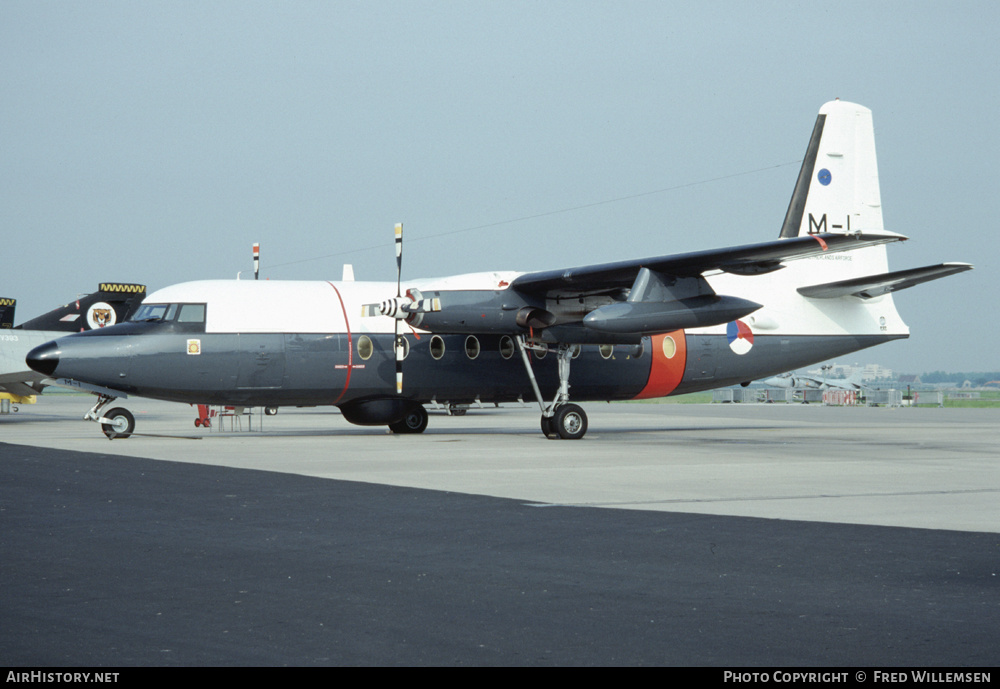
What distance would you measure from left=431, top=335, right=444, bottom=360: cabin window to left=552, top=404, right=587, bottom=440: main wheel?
2.92 m

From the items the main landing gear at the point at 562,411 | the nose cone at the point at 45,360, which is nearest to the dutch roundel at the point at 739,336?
the main landing gear at the point at 562,411

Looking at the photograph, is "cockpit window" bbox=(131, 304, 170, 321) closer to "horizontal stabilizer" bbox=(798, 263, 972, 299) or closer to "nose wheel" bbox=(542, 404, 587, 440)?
"nose wheel" bbox=(542, 404, 587, 440)

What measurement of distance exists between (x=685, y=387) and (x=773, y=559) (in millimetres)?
18580

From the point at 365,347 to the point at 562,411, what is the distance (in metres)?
4.57

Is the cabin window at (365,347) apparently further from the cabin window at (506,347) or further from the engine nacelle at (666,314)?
the engine nacelle at (666,314)

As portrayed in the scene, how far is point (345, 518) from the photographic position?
10266 mm

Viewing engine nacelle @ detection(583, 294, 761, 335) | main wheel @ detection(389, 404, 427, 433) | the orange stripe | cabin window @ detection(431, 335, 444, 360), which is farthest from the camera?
the orange stripe

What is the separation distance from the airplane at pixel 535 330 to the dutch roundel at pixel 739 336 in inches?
1.0

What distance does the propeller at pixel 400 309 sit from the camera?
21812mm

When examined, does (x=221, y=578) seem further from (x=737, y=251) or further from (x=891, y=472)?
(x=737, y=251)

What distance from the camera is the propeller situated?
2181 centimetres

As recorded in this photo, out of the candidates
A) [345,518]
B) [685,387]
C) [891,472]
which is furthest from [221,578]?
[685,387]

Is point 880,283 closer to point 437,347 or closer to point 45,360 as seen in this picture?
point 437,347
